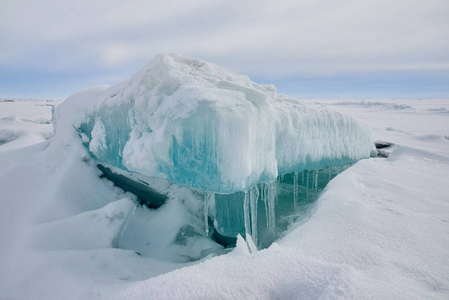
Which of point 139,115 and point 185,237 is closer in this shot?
point 139,115

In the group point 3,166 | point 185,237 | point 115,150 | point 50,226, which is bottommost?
point 185,237

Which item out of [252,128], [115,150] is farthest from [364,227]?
[115,150]

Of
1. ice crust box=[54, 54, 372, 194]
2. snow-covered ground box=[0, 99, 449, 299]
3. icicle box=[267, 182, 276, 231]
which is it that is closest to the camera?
snow-covered ground box=[0, 99, 449, 299]

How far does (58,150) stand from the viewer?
3131 mm

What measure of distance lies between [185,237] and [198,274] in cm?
143

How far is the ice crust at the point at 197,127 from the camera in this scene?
1834mm

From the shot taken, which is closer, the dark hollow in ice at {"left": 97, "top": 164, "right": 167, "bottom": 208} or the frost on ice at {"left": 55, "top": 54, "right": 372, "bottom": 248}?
the frost on ice at {"left": 55, "top": 54, "right": 372, "bottom": 248}

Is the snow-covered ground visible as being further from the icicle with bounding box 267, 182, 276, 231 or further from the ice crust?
the icicle with bounding box 267, 182, 276, 231

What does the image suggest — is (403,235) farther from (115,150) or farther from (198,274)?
(115,150)

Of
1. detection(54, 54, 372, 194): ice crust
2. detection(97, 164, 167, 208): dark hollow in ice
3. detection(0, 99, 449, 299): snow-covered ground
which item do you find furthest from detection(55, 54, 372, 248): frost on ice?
detection(0, 99, 449, 299): snow-covered ground

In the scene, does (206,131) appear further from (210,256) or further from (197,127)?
(210,256)

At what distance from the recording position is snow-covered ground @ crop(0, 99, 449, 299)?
1.15 metres

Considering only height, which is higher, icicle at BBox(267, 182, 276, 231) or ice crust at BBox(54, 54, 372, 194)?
ice crust at BBox(54, 54, 372, 194)

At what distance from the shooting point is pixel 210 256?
7.09 ft
